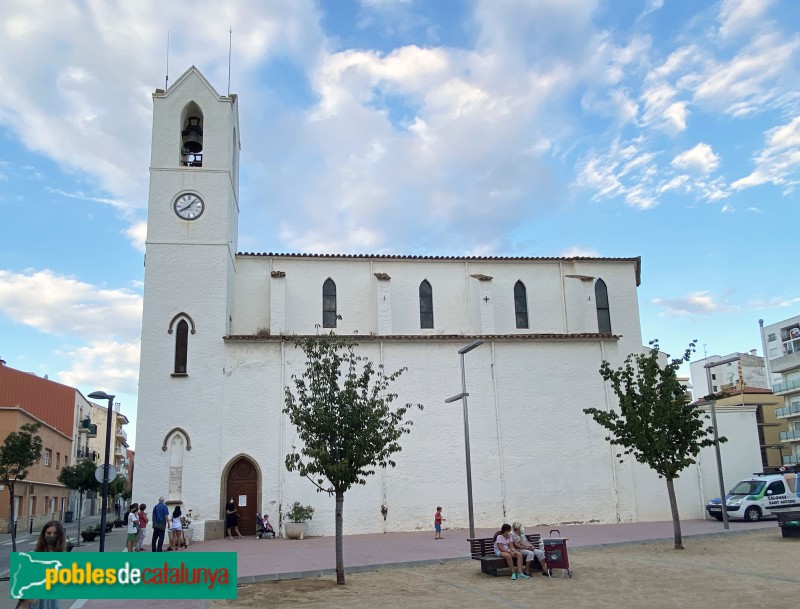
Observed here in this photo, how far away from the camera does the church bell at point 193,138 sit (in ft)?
91.2

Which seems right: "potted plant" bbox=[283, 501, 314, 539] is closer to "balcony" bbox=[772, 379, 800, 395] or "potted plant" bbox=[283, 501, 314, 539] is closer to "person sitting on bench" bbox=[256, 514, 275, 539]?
"person sitting on bench" bbox=[256, 514, 275, 539]

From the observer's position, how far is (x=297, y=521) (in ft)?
79.9

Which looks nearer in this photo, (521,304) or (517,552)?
(517,552)

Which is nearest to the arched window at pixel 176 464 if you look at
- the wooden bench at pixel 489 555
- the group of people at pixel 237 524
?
the group of people at pixel 237 524

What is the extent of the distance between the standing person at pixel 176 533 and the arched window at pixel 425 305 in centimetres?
1341

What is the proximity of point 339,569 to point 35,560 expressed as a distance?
845cm

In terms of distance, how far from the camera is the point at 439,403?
2719 cm

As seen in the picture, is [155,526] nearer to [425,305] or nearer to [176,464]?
[176,464]

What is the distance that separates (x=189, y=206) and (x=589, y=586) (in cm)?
2040

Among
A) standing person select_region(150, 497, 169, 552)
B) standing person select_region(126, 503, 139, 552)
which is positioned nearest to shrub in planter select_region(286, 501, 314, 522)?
standing person select_region(150, 497, 169, 552)

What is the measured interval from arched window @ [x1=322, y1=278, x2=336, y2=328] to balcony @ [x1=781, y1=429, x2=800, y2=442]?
47877 mm

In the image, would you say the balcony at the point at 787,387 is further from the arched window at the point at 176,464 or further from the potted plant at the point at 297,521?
the arched window at the point at 176,464

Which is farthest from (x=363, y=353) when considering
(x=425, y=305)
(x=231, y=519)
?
(x=231, y=519)

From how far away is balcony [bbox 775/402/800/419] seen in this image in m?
59.6
